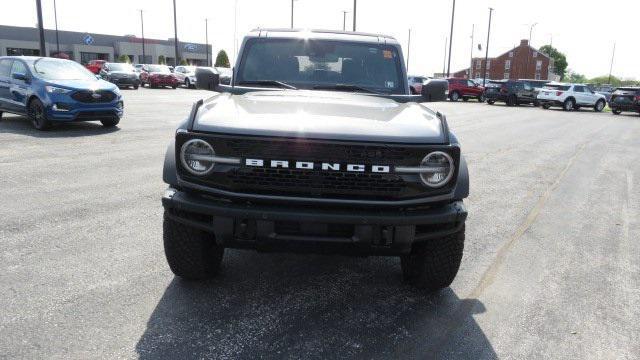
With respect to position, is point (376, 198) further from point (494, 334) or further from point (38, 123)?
point (38, 123)

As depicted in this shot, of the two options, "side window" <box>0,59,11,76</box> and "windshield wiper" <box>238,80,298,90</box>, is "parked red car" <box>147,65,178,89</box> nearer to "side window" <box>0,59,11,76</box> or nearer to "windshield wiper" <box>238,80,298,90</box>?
"side window" <box>0,59,11,76</box>

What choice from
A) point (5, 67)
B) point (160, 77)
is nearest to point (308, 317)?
point (5, 67)

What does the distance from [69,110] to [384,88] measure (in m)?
9.21

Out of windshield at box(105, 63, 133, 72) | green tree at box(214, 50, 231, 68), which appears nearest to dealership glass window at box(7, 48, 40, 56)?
green tree at box(214, 50, 231, 68)

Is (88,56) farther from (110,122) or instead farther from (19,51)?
(110,122)

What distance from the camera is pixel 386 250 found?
3.01 meters

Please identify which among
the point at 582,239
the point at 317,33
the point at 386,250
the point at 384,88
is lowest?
the point at 582,239

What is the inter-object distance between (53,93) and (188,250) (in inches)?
377

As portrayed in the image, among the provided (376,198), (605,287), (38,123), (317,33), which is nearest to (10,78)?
(38,123)

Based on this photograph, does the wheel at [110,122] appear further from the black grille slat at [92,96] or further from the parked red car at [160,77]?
the parked red car at [160,77]

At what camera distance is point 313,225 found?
288 cm

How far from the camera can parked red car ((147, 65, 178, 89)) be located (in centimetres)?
3506

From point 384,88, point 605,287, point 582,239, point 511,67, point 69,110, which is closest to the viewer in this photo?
point 605,287

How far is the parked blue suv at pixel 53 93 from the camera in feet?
37.0
